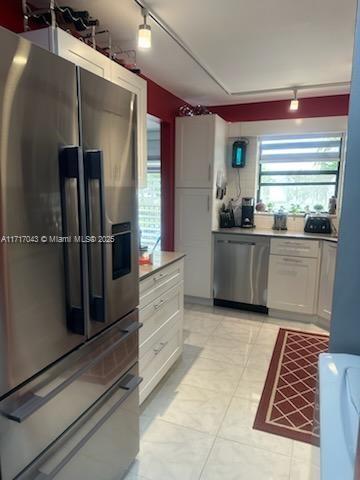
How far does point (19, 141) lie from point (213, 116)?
315 centimetres

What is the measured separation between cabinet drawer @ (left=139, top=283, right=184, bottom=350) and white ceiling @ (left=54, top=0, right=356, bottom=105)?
1.82 m

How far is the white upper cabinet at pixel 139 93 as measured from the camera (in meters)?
2.07

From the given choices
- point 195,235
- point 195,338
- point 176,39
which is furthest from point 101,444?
point 195,235

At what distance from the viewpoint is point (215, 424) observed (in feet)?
6.71

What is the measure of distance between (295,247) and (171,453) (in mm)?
2448

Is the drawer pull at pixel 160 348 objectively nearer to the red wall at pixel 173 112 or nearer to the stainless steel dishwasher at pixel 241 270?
the stainless steel dishwasher at pixel 241 270

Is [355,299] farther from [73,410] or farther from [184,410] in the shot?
[184,410]

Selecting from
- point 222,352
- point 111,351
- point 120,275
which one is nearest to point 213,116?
point 222,352

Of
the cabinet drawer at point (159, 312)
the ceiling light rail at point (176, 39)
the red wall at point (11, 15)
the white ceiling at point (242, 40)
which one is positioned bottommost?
the cabinet drawer at point (159, 312)

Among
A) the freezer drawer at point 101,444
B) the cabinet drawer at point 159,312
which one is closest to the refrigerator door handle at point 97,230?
the freezer drawer at point 101,444

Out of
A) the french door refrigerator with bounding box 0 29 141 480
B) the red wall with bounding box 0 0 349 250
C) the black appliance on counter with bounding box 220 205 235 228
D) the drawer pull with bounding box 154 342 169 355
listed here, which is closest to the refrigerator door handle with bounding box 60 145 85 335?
the french door refrigerator with bounding box 0 29 141 480

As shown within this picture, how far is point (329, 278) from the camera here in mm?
3336

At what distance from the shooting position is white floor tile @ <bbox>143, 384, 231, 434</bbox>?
6.75ft

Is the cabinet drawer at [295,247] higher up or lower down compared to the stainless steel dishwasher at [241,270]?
higher up
